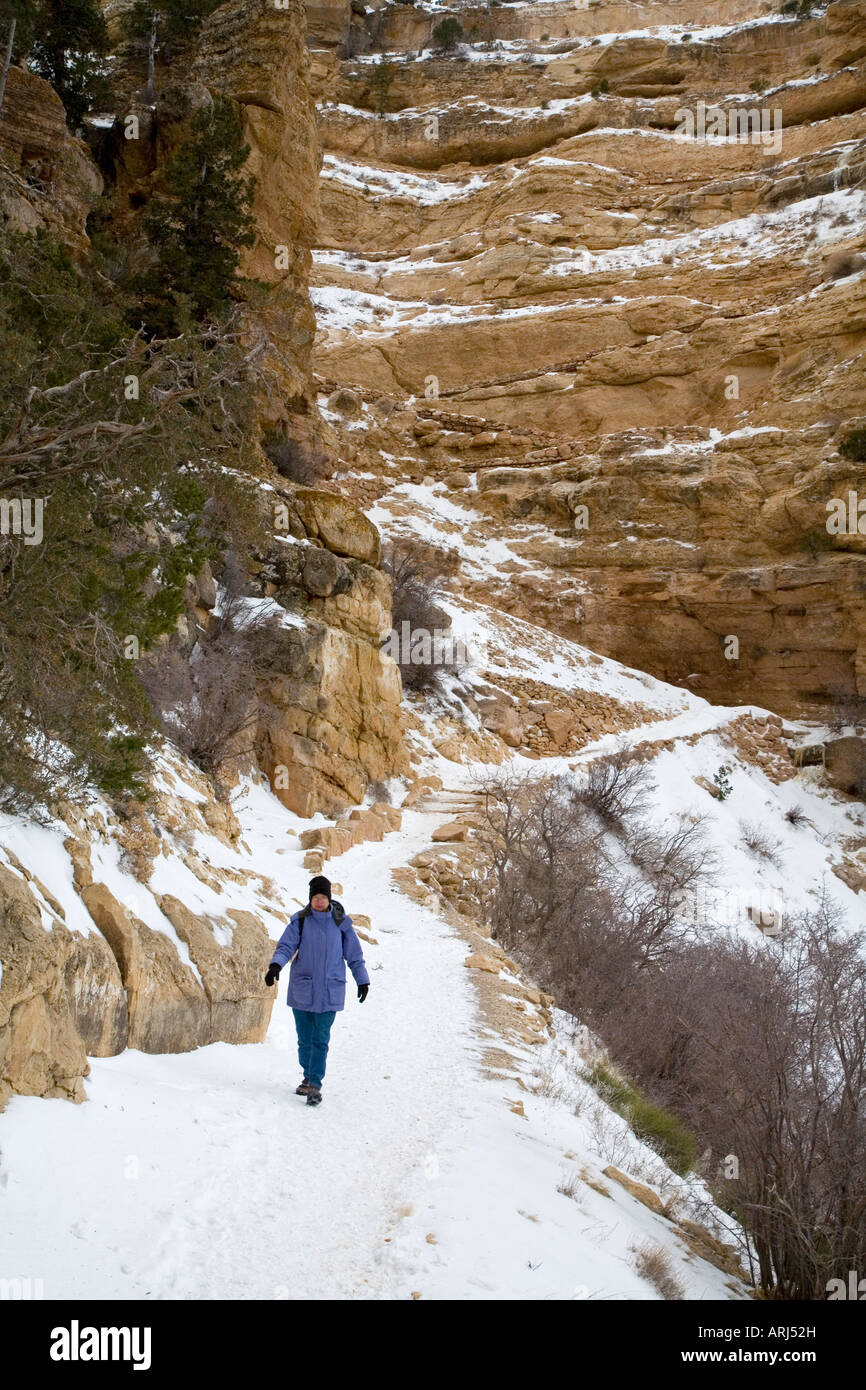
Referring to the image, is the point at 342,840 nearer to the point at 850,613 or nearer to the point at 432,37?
the point at 850,613

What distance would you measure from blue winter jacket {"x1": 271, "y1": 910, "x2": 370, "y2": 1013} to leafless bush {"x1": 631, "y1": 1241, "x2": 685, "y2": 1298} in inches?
84.3

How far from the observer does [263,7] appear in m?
22.1

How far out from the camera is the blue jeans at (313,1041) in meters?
5.21

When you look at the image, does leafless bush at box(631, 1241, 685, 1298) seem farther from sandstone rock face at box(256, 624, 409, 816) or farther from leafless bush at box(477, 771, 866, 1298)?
sandstone rock face at box(256, 624, 409, 816)

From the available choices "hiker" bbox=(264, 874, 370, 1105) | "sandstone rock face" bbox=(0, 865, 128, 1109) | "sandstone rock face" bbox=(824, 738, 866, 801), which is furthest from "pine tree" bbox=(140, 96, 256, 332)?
"sandstone rock face" bbox=(824, 738, 866, 801)

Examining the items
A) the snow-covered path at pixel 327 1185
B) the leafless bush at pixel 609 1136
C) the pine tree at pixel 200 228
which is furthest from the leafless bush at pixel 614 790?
the pine tree at pixel 200 228

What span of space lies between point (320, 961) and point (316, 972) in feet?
0.24

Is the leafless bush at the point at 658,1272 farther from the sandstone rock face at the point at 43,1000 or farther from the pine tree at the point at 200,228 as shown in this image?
the pine tree at the point at 200,228

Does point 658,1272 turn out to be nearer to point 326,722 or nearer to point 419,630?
point 326,722

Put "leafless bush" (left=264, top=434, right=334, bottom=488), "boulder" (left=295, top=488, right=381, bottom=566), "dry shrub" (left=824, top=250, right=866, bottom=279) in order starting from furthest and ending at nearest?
"dry shrub" (left=824, top=250, right=866, bottom=279) → "leafless bush" (left=264, top=434, right=334, bottom=488) → "boulder" (left=295, top=488, right=381, bottom=566)

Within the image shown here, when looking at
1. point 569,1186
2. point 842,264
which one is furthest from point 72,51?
point 842,264

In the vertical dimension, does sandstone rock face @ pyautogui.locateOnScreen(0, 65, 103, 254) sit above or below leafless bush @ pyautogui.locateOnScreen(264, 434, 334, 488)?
above

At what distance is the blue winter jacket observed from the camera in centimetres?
533
